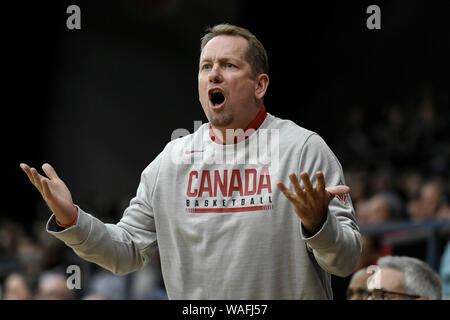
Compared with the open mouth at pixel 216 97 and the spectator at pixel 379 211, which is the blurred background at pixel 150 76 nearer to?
the spectator at pixel 379 211

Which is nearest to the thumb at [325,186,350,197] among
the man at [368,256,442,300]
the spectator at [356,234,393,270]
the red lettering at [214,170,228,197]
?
the red lettering at [214,170,228,197]

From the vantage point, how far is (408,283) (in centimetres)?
279

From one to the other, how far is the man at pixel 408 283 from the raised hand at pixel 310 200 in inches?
44.1

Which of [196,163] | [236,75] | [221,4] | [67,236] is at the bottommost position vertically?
[67,236]

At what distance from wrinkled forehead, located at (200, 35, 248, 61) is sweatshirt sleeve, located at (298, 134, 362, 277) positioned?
352mm

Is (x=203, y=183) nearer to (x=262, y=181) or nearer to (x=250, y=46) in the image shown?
(x=262, y=181)

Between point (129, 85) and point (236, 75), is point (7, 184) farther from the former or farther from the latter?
point (236, 75)

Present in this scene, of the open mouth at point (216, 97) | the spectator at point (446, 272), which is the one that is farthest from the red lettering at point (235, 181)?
the spectator at point (446, 272)

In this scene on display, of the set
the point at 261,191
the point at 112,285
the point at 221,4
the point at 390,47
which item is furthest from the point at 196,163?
the point at 221,4

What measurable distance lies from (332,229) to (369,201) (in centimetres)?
356

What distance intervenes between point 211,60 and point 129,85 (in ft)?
28.6

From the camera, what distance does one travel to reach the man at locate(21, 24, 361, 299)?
1963 millimetres

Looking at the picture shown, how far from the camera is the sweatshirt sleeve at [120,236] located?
2.04 m

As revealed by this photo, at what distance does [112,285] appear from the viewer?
4.91 m
